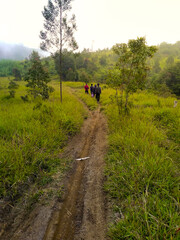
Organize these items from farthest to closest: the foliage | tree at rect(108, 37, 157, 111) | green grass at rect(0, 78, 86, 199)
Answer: the foliage
tree at rect(108, 37, 157, 111)
green grass at rect(0, 78, 86, 199)

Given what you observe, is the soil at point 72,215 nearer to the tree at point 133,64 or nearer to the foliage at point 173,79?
the tree at point 133,64

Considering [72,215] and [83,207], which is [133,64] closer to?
[83,207]

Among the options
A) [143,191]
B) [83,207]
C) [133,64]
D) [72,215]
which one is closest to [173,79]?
[133,64]

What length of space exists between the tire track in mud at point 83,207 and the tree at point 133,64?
166 inches

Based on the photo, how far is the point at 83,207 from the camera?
2428mm

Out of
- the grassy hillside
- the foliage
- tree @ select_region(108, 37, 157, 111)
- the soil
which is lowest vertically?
the soil

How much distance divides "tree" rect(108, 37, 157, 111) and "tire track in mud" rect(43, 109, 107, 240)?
4224 mm

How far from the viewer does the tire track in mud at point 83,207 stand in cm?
200

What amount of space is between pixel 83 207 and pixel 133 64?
6.32 meters

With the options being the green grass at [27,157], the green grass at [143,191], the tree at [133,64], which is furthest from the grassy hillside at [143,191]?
the tree at [133,64]

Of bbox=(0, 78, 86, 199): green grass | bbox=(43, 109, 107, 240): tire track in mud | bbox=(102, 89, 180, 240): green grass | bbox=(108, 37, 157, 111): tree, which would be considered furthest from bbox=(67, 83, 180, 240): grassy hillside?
bbox=(108, 37, 157, 111): tree

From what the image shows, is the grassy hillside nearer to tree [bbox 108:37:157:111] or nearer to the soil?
the soil

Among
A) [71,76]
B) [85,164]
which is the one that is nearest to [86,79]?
[71,76]

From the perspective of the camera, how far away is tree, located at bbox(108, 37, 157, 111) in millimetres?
5469
